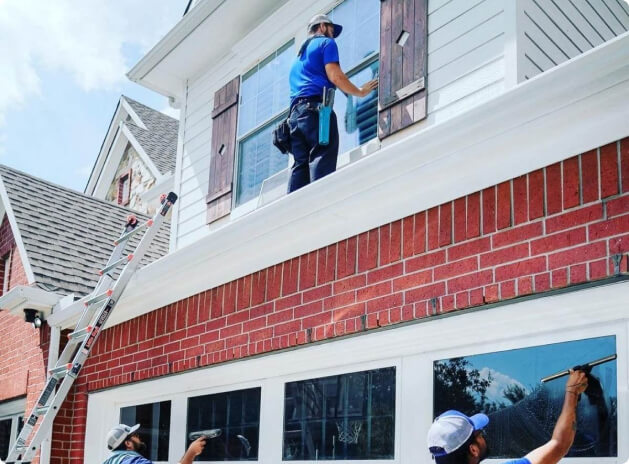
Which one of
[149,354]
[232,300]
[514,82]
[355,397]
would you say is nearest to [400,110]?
[514,82]

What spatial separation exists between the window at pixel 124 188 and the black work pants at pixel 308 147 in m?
12.3

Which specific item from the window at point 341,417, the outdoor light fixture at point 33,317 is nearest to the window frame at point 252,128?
the outdoor light fixture at point 33,317

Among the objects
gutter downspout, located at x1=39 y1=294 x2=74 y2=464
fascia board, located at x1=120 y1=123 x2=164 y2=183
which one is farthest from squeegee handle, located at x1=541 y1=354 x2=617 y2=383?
fascia board, located at x1=120 y1=123 x2=164 y2=183

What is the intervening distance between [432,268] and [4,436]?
6.89m

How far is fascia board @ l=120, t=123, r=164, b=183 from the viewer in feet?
53.7

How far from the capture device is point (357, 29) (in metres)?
6.93

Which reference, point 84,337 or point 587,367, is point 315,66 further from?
point 587,367

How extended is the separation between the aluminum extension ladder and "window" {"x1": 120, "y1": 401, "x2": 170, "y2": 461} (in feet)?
2.12

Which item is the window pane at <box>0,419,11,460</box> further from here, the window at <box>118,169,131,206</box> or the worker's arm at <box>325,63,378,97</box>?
the window at <box>118,169,131,206</box>

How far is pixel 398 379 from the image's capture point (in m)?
4.72

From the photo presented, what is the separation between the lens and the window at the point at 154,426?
6.91m

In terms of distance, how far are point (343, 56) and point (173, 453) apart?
3.39m

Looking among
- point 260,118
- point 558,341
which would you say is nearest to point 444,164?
point 558,341

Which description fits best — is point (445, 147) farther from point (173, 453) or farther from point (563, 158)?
point (173, 453)
